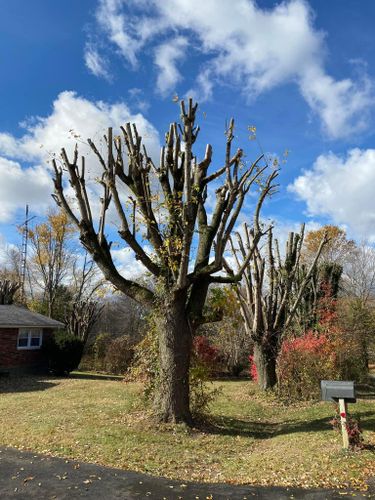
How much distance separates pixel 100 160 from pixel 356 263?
120ft

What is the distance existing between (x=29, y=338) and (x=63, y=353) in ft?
7.21

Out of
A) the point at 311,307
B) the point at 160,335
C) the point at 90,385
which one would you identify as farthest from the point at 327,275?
the point at 160,335

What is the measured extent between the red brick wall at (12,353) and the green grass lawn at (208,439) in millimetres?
6627

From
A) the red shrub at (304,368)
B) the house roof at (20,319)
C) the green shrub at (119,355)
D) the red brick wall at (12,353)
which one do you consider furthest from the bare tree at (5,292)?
the red shrub at (304,368)

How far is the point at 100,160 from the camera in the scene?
448 inches

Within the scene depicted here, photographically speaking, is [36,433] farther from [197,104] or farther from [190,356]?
[197,104]

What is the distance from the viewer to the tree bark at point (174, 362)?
9.76 meters

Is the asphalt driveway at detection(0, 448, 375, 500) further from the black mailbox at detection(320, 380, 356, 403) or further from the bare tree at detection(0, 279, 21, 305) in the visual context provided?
the bare tree at detection(0, 279, 21, 305)

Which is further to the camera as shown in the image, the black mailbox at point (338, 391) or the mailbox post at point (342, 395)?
the black mailbox at point (338, 391)

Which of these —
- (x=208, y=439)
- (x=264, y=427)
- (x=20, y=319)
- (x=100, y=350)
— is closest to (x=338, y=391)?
(x=208, y=439)

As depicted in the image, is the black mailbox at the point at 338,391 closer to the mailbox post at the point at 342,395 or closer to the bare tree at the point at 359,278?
the mailbox post at the point at 342,395

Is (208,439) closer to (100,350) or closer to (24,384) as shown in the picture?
(24,384)

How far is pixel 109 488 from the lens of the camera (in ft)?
20.5

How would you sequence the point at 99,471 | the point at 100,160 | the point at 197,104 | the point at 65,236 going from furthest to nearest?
the point at 65,236 < the point at 100,160 < the point at 197,104 < the point at 99,471
